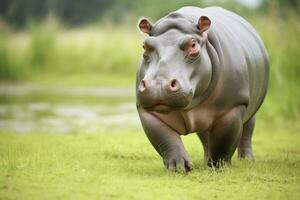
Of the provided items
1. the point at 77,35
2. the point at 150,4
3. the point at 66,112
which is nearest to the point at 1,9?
the point at 150,4

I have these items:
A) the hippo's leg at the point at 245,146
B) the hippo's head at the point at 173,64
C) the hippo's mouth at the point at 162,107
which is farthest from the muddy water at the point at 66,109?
the hippo's mouth at the point at 162,107

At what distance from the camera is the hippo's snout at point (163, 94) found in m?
4.13


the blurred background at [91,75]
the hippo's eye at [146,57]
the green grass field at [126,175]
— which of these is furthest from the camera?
the blurred background at [91,75]

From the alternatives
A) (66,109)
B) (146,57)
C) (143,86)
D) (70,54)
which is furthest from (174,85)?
(70,54)

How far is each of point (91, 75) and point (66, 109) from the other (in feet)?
20.8

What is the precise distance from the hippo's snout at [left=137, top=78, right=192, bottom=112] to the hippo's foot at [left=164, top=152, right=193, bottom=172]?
0.63 m

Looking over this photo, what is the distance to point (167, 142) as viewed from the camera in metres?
4.80

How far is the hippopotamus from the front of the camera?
4.23 meters

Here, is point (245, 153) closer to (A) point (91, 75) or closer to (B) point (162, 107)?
(B) point (162, 107)

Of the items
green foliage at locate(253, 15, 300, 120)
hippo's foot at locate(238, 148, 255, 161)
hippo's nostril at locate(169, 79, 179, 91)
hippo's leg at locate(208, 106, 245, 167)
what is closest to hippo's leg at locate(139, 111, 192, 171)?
hippo's leg at locate(208, 106, 245, 167)

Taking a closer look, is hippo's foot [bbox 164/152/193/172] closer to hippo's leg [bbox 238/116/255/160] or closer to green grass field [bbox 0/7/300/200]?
green grass field [bbox 0/7/300/200]

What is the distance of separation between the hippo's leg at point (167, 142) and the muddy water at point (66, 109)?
3.49 meters

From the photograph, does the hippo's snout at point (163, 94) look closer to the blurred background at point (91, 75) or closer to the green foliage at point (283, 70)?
the blurred background at point (91, 75)

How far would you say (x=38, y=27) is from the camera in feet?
60.6
